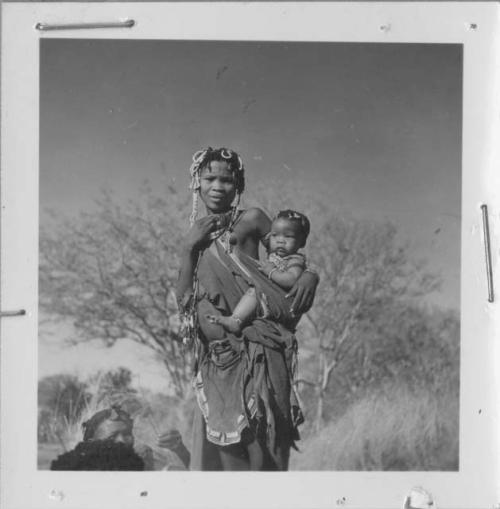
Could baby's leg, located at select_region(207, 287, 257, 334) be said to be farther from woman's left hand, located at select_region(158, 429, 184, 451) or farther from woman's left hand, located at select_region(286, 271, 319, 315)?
woman's left hand, located at select_region(158, 429, 184, 451)

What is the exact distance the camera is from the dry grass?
7.94 feet

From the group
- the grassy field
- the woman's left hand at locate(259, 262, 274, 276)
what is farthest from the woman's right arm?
the grassy field

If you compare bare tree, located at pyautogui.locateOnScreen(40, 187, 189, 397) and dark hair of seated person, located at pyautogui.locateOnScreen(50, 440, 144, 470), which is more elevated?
bare tree, located at pyautogui.locateOnScreen(40, 187, 189, 397)

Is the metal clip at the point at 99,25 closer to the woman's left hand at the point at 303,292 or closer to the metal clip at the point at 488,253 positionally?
the woman's left hand at the point at 303,292

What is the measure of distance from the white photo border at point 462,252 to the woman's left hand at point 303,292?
39cm

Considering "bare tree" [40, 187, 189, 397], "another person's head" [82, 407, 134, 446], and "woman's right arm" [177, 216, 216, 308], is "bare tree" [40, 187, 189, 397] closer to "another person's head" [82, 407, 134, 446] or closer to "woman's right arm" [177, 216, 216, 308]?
"woman's right arm" [177, 216, 216, 308]

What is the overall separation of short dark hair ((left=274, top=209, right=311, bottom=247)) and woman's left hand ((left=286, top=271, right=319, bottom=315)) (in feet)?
0.34

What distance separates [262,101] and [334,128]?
0.65 ft

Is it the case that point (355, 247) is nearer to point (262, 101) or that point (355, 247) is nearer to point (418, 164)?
point (418, 164)

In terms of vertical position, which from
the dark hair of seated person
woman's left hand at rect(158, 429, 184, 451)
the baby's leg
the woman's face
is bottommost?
the dark hair of seated person

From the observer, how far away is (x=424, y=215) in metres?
2.44

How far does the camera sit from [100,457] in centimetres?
239

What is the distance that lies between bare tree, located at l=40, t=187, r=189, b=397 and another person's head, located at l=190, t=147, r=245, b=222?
0.20 ft

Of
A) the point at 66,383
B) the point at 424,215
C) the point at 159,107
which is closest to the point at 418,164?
the point at 424,215
